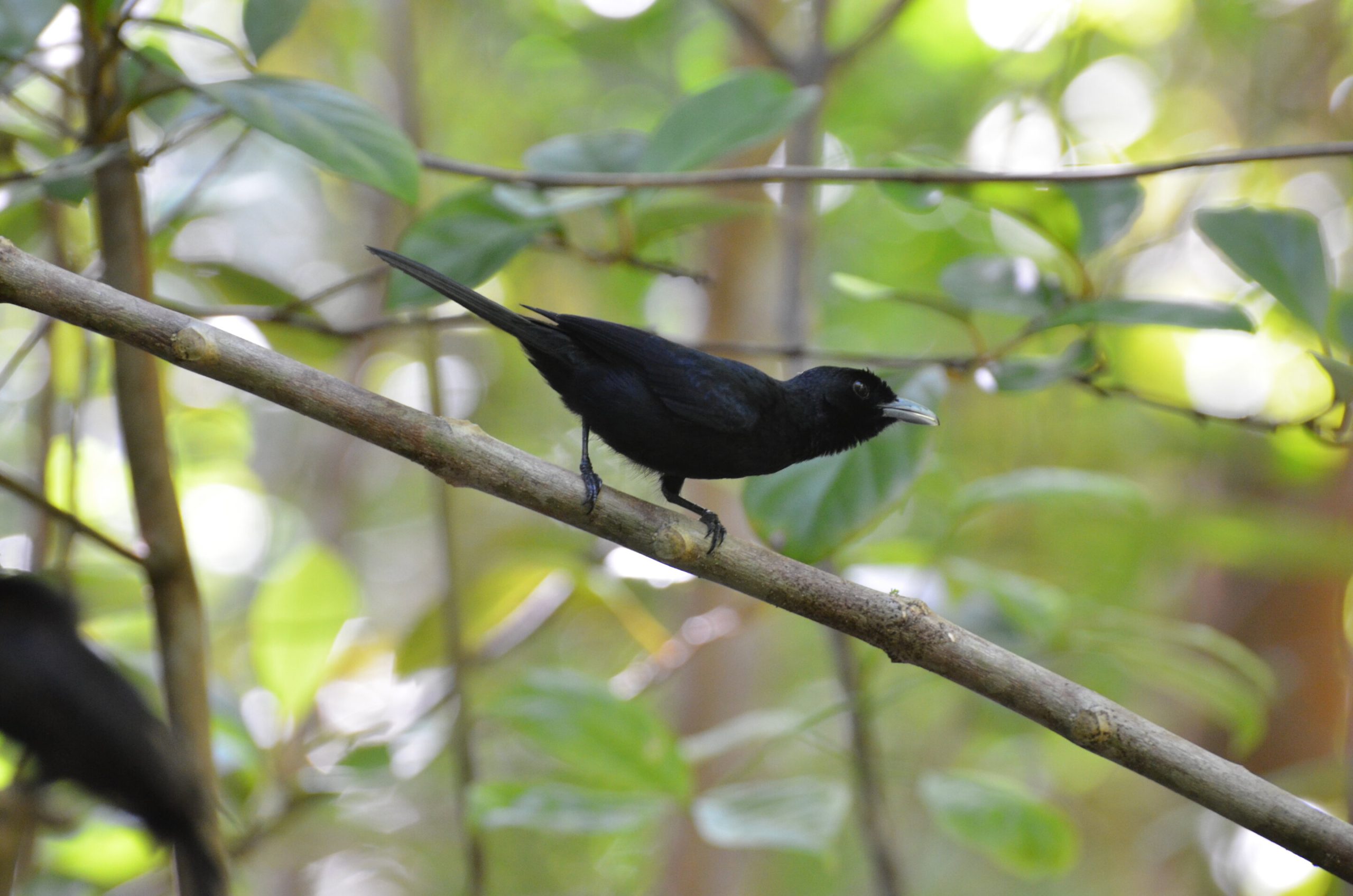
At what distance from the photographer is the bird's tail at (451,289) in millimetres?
1965

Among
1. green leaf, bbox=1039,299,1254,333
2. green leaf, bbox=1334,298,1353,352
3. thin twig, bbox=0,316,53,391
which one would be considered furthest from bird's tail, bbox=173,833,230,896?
green leaf, bbox=1334,298,1353,352

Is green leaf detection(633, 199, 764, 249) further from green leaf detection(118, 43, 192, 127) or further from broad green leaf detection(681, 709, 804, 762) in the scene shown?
broad green leaf detection(681, 709, 804, 762)

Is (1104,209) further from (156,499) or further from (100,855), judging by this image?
(100,855)

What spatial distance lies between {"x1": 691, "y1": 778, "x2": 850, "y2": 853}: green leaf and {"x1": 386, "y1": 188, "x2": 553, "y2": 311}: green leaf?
1389 mm

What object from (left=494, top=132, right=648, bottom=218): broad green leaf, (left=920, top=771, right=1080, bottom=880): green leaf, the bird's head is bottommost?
(left=920, top=771, right=1080, bottom=880): green leaf

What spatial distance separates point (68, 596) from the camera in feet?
5.03

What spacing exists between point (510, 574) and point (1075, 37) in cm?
256

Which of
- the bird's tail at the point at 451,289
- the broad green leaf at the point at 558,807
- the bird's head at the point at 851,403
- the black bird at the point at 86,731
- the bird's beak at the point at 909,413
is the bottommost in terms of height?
the black bird at the point at 86,731

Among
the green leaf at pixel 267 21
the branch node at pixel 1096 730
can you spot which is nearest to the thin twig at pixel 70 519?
the green leaf at pixel 267 21

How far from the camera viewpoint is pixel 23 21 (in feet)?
6.97

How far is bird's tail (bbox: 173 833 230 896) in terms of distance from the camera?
136 cm

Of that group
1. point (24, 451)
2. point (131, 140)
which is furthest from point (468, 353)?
point (131, 140)

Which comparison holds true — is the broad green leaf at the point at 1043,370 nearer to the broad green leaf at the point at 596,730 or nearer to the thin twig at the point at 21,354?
the broad green leaf at the point at 596,730

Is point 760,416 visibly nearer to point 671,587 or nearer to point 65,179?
point 671,587
